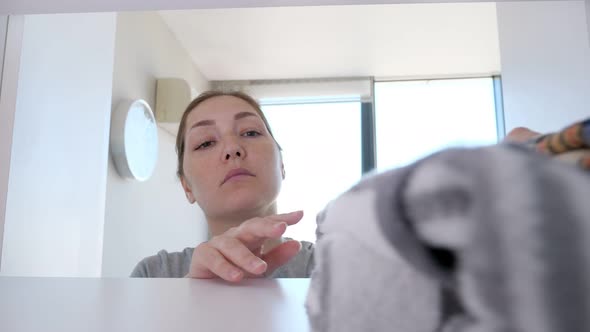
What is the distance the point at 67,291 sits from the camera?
293mm

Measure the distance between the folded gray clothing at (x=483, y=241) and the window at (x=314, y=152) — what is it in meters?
2.51

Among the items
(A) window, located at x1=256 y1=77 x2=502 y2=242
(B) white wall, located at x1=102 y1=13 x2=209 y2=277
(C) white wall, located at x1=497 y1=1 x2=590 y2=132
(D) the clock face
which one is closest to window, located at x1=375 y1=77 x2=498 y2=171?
(A) window, located at x1=256 y1=77 x2=502 y2=242

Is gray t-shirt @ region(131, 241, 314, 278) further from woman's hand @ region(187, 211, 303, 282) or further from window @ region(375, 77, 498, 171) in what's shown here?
window @ region(375, 77, 498, 171)

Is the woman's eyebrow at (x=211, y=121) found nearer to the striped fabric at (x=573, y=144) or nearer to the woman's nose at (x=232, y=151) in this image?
the woman's nose at (x=232, y=151)

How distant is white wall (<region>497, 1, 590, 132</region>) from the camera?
469 mm

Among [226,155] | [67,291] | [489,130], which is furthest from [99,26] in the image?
[489,130]

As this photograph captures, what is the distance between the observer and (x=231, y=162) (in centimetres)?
73

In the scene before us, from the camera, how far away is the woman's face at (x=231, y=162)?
732 millimetres

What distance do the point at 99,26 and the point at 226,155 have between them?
0.42 meters

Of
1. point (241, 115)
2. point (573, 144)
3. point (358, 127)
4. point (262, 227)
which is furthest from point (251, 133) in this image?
point (358, 127)

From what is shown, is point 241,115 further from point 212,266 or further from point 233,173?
point 212,266

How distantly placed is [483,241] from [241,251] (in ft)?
1.05

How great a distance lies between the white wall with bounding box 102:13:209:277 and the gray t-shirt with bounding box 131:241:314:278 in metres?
0.59

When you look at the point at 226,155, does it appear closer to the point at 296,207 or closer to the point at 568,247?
the point at 568,247
